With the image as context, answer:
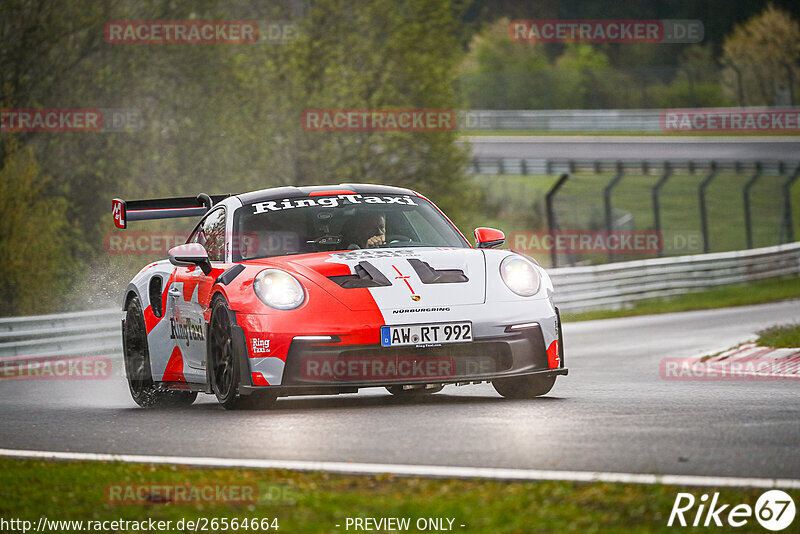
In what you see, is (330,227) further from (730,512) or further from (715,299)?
(715,299)

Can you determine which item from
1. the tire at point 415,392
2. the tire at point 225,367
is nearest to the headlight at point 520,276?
the tire at point 415,392

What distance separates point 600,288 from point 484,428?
2002cm

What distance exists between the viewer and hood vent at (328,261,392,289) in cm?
862

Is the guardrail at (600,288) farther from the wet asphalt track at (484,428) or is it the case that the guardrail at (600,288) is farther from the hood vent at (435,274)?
the hood vent at (435,274)

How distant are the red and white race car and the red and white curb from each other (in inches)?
127

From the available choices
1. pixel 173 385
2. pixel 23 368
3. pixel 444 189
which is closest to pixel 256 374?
pixel 173 385

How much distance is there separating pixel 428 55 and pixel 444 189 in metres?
3.04

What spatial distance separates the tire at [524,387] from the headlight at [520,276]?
59 cm

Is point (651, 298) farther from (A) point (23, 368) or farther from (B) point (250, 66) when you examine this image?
(A) point (23, 368)

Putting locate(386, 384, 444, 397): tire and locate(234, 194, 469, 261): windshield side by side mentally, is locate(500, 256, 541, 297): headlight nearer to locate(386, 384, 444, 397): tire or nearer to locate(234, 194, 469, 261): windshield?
locate(234, 194, 469, 261): windshield

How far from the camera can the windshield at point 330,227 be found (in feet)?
31.4

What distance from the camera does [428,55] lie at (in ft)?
104

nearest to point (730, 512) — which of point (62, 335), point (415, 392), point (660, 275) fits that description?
point (415, 392)

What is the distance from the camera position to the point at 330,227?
9695 mm
